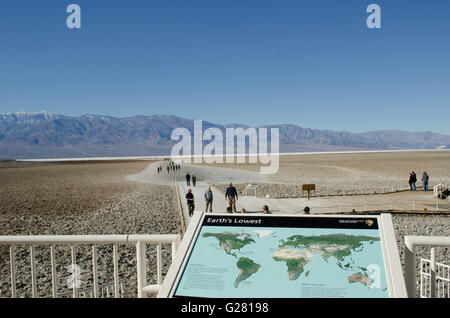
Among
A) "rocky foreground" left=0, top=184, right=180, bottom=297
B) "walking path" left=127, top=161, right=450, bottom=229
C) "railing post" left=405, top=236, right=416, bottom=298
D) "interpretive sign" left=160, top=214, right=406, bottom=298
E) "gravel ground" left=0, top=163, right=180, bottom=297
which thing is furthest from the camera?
"walking path" left=127, top=161, right=450, bottom=229

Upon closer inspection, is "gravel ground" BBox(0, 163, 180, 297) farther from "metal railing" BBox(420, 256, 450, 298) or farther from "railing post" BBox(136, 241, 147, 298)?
"metal railing" BBox(420, 256, 450, 298)

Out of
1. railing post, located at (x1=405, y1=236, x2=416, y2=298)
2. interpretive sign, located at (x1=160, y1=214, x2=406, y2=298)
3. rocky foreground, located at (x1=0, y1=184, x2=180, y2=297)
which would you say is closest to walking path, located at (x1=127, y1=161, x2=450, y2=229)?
rocky foreground, located at (x1=0, y1=184, x2=180, y2=297)

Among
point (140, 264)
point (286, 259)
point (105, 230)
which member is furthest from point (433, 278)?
→ point (105, 230)

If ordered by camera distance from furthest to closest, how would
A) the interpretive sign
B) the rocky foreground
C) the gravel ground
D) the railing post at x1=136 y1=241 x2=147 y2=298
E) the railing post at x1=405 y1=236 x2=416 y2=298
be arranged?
the gravel ground < the rocky foreground < the railing post at x1=136 y1=241 x2=147 y2=298 < the railing post at x1=405 y1=236 x2=416 y2=298 < the interpretive sign

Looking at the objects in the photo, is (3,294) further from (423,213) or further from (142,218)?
(423,213)

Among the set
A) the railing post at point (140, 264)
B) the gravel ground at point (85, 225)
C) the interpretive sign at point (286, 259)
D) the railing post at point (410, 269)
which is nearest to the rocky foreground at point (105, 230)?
the gravel ground at point (85, 225)

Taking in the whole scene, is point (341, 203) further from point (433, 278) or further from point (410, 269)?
point (410, 269)
